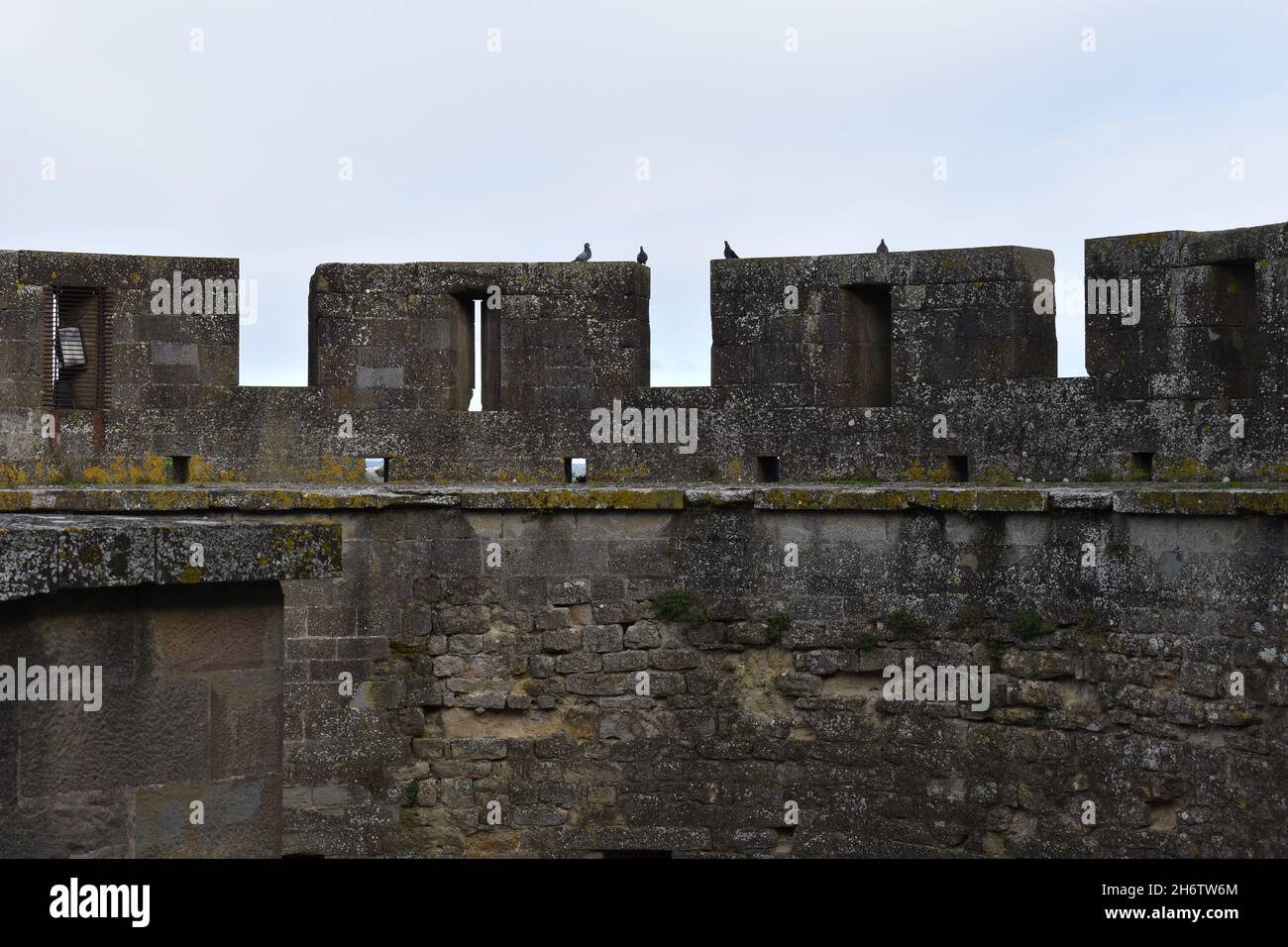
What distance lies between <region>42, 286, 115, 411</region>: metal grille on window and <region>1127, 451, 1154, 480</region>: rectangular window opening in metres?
6.49

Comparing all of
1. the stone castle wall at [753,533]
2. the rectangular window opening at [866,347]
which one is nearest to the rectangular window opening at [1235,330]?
the stone castle wall at [753,533]

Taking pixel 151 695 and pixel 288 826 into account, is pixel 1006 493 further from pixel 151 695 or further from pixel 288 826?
pixel 151 695

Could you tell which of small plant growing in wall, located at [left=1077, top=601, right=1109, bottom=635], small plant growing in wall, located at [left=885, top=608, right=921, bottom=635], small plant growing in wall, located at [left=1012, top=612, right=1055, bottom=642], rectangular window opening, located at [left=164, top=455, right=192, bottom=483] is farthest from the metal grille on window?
small plant growing in wall, located at [left=1077, top=601, right=1109, bottom=635]

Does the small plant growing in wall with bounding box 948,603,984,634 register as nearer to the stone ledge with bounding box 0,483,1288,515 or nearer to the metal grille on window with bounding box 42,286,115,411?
the stone ledge with bounding box 0,483,1288,515

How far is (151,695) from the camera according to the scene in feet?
15.7

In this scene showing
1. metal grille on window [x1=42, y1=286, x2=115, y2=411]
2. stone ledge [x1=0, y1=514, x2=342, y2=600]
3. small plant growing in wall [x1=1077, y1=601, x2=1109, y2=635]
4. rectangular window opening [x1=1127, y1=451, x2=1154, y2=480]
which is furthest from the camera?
metal grille on window [x1=42, y1=286, x2=115, y2=411]

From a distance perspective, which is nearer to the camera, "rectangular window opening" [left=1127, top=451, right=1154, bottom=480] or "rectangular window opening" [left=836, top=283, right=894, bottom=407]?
"rectangular window opening" [left=1127, top=451, right=1154, bottom=480]

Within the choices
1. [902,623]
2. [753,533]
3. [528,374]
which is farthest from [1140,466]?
[528,374]

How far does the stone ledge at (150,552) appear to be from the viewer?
4312mm

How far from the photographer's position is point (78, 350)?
10812 mm

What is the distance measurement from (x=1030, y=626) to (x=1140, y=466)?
3.95ft

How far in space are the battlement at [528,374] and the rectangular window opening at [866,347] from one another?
0.01 m

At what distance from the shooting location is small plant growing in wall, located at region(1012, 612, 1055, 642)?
9297 millimetres

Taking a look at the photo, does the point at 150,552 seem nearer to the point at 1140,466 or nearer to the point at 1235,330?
the point at 1140,466
